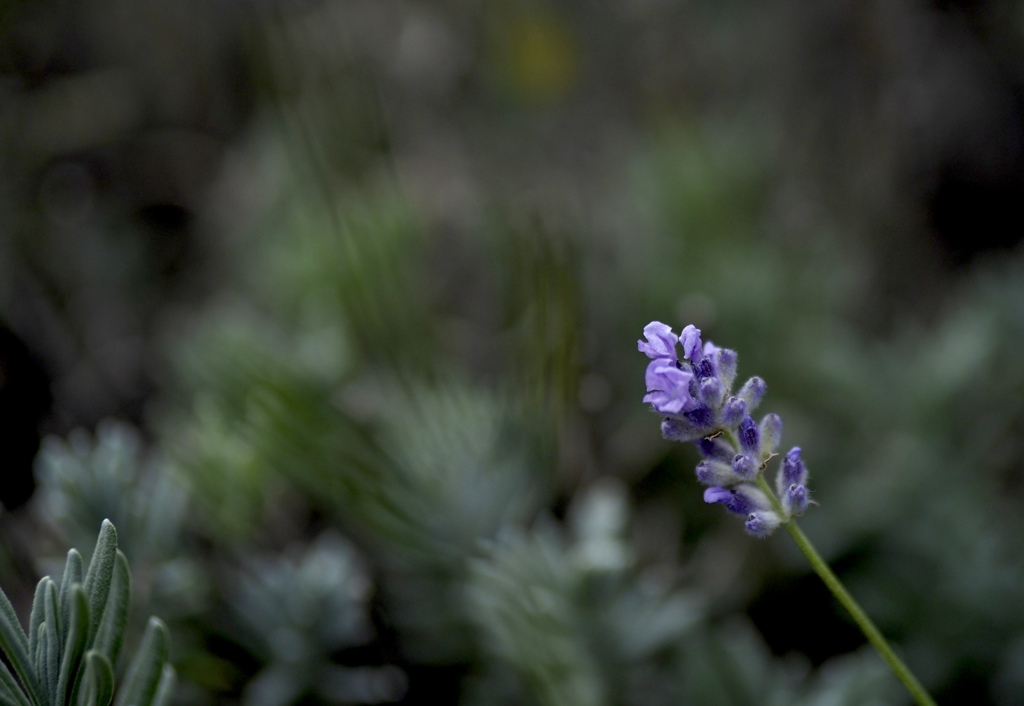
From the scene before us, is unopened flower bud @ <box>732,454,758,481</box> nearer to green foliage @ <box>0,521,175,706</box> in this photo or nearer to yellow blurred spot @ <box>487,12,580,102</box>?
green foliage @ <box>0,521,175,706</box>

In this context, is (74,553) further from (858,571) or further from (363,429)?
(858,571)

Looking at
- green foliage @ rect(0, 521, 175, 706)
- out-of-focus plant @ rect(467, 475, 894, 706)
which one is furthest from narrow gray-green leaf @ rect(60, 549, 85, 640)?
out-of-focus plant @ rect(467, 475, 894, 706)

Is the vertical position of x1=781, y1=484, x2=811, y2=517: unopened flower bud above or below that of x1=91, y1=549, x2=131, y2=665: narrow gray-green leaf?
below

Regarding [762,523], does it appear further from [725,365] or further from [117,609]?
[117,609]

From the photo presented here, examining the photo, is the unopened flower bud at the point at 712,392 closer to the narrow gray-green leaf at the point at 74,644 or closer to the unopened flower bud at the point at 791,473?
the unopened flower bud at the point at 791,473

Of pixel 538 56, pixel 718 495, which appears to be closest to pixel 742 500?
pixel 718 495

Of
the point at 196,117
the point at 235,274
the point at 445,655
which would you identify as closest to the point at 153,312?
the point at 235,274
